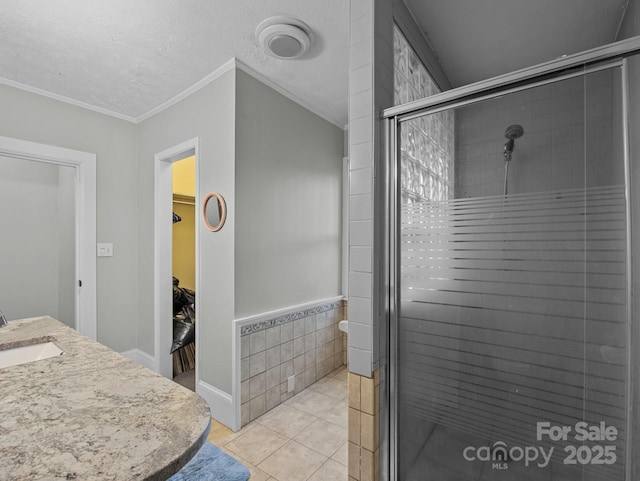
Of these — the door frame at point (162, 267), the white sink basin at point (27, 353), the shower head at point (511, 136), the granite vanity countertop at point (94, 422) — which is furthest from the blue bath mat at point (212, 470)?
the door frame at point (162, 267)

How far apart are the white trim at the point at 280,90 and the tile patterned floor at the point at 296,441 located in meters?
2.44

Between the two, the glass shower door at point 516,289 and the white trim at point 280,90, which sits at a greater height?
the white trim at point 280,90

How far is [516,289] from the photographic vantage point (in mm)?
1084

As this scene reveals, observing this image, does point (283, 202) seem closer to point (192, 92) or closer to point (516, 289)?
point (192, 92)

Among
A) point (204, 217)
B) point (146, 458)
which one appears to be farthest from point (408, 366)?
point (204, 217)

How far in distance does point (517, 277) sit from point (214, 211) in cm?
186

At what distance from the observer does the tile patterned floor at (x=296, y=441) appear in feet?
5.59

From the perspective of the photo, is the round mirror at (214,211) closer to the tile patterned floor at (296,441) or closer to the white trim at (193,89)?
the white trim at (193,89)

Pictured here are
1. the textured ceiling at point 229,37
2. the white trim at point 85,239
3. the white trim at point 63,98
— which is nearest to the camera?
the textured ceiling at point 229,37

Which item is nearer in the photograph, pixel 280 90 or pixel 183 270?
pixel 280 90

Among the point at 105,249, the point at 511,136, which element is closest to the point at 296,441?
the point at 511,136

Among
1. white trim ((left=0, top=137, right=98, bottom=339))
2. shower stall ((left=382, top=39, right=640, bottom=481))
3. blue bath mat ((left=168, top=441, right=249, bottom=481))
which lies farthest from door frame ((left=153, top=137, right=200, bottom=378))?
shower stall ((left=382, top=39, right=640, bottom=481))

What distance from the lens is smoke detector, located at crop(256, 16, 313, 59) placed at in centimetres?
170

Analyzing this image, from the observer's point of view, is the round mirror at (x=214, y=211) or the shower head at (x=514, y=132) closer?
the shower head at (x=514, y=132)
